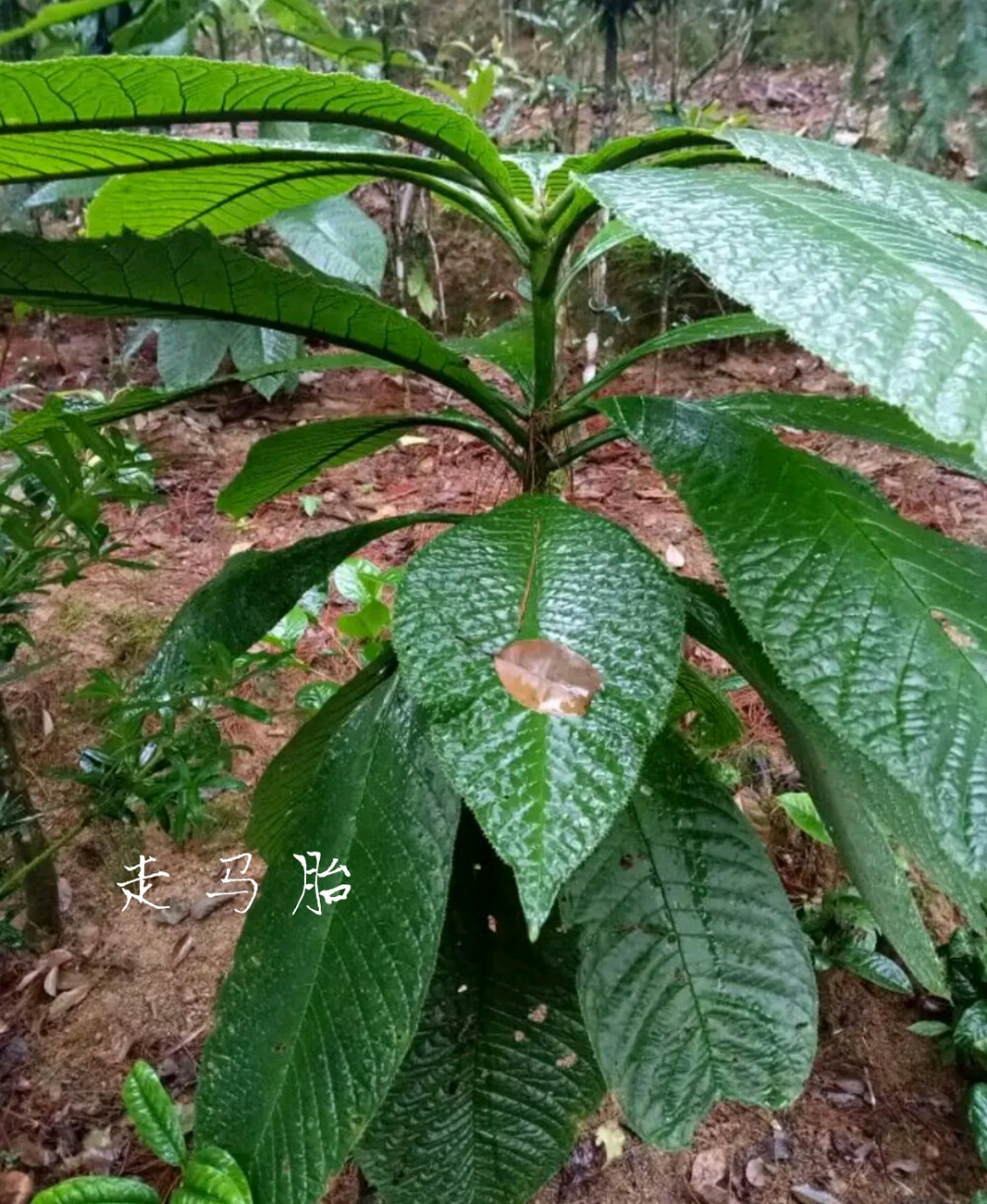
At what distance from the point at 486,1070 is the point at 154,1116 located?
305mm

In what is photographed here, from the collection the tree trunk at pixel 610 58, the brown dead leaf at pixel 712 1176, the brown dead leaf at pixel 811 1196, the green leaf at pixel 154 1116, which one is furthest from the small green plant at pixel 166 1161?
the tree trunk at pixel 610 58

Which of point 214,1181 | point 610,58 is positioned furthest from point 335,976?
point 610,58

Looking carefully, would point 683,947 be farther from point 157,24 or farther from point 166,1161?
point 157,24

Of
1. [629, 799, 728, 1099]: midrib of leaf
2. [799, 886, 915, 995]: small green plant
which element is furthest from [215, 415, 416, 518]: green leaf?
[799, 886, 915, 995]: small green plant

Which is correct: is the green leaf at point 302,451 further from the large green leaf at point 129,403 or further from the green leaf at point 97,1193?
the green leaf at point 97,1193

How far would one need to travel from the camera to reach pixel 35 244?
657mm

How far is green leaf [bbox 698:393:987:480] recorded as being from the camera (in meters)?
0.80

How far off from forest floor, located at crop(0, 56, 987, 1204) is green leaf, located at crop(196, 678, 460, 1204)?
9.3 inches

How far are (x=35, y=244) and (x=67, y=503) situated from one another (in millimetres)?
188

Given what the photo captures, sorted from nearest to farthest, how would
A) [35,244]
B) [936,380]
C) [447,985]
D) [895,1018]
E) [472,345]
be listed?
1. [936,380]
2. [35,244]
3. [447,985]
4. [472,345]
5. [895,1018]

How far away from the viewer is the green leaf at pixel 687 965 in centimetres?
76

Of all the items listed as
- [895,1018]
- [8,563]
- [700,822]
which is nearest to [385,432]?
[8,563]

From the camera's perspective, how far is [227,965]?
1.38m

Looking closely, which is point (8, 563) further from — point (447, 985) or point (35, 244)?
point (447, 985)
